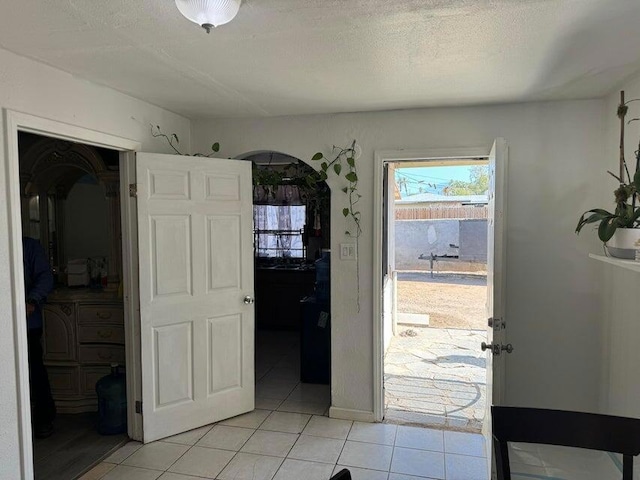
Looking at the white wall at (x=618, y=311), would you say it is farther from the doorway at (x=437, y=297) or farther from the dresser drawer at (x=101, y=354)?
the dresser drawer at (x=101, y=354)

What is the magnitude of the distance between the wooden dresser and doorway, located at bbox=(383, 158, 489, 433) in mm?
2247

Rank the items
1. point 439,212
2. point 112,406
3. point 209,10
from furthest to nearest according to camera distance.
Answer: point 439,212 < point 112,406 < point 209,10

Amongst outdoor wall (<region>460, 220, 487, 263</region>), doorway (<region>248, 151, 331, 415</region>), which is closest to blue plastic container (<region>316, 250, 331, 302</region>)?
doorway (<region>248, 151, 331, 415</region>)

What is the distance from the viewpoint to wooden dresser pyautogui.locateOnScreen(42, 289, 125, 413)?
135 inches

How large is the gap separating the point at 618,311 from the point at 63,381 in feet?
13.0

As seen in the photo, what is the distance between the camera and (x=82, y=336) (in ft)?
11.3

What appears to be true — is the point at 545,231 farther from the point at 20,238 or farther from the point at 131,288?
the point at 20,238

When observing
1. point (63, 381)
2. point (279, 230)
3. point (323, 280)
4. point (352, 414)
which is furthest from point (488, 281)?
point (279, 230)

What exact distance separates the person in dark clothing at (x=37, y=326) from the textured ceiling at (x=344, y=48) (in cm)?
127

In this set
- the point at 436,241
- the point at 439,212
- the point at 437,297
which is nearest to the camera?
the point at 437,297

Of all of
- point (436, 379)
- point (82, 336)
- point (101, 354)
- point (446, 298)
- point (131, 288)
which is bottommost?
point (436, 379)

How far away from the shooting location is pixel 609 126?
109 inches

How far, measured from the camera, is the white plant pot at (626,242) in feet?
5.73

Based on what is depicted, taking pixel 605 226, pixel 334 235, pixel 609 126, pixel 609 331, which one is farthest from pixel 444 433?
pixel 609 126
